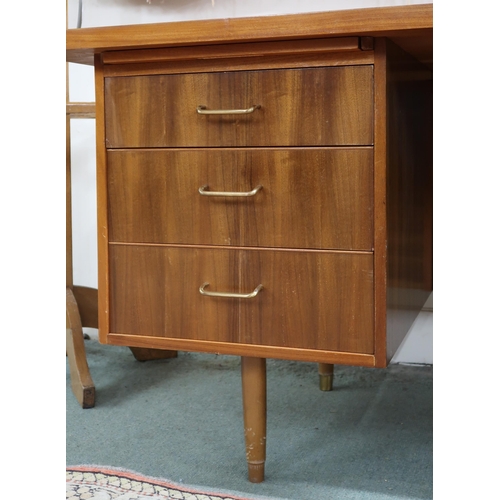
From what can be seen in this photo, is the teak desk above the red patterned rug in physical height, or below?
above

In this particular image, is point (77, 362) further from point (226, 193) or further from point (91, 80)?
point (91, 80)

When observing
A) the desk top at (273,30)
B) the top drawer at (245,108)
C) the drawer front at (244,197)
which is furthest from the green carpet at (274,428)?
the desk top at (273,30)

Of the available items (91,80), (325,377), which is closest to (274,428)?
(325,377)

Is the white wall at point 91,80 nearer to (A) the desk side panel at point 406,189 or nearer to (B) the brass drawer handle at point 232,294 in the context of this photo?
(A) the desk side panel at point 406,189

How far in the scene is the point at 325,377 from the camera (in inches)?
57.6

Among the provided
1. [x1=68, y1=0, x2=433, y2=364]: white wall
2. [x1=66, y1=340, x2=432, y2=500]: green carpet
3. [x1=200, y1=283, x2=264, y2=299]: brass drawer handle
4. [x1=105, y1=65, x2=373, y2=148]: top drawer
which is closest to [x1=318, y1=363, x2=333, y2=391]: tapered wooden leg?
[x1=66, y1=340, x2=432, y2=500]: green carpet

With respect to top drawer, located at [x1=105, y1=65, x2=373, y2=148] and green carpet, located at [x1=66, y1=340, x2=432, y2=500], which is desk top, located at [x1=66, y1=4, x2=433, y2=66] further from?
green carpet, located at [x1=66, y1=340, x2=432, y2=500]

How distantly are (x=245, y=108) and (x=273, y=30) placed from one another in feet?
0.35

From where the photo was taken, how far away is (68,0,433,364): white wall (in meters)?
1.64

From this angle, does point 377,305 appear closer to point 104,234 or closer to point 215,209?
point 215,209

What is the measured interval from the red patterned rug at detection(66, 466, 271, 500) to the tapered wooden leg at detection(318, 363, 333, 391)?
533 millimetres

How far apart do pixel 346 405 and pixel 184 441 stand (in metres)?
0.37
